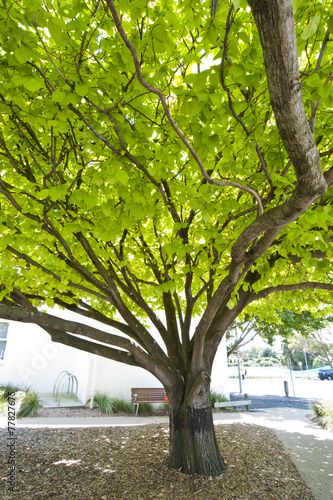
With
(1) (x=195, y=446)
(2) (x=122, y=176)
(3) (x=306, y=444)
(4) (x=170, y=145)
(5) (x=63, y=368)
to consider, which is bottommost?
(3) (x=306, y=444)

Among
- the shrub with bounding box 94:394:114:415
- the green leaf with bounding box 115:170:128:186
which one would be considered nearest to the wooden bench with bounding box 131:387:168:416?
the shrub with bounding box 94:394:114:415

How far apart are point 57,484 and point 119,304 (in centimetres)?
227

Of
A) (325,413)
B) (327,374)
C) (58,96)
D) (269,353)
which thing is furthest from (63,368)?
(269,353)

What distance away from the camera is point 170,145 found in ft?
8.96

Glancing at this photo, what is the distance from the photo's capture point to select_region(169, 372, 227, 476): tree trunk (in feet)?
13.3

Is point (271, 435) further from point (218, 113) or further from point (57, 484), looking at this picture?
point (218, 113)

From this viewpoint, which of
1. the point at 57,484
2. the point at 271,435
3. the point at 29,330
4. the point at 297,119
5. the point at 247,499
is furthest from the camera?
the point at 29,330

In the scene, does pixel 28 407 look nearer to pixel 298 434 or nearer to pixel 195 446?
pixel 195 446

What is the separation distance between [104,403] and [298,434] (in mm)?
5382

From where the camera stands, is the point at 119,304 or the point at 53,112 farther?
the point at 119,304

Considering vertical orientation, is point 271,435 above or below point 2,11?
below

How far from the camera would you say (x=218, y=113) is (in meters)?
2.22

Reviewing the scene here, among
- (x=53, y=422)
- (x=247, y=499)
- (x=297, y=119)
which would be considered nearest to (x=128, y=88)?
(x=297, y=119)

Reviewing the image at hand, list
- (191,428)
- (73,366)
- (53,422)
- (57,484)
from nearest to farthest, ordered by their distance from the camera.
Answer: (57,484) < (191,428) < (53,422) < (73,366)
